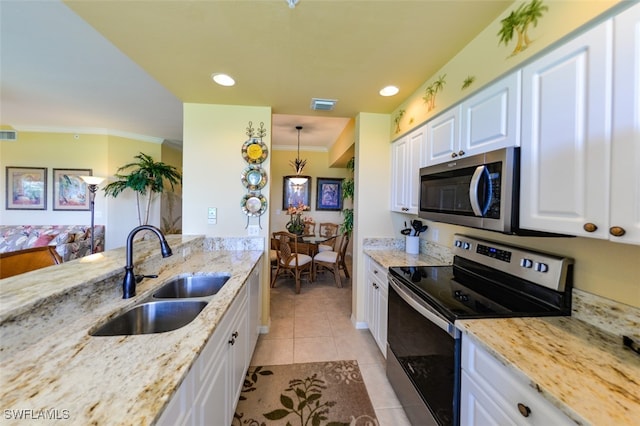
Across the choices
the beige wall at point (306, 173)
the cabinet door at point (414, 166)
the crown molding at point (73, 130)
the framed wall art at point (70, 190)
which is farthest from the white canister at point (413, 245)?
the framed wall art at point (70, 190)

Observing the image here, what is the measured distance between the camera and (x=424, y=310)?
1324mm

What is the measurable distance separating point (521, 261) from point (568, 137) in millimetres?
705

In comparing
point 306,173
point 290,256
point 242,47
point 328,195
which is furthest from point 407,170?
point 306,173

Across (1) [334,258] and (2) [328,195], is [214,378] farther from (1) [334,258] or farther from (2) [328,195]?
(2) [328,195]

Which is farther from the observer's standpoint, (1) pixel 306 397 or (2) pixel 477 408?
(1) pixel 306 397

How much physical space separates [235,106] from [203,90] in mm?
361

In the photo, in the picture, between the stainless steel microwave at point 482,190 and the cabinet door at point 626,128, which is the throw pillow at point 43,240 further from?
the cabinet door at point 626,128

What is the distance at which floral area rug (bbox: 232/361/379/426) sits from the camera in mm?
1562

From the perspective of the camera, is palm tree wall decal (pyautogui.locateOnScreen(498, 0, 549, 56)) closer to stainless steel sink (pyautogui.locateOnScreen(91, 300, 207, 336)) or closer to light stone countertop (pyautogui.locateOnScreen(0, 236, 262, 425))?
light stone countertop (pyautogui.locateOnScreen(0, 236, 262, 425))

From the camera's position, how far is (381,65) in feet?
5.70

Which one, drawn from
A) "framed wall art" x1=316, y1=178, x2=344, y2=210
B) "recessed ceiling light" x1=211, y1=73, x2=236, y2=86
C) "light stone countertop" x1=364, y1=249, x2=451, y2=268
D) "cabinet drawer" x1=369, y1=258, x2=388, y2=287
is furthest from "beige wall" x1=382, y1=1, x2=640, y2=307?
"framed wall art" x1=316, y1=178, x2=344, y2=210

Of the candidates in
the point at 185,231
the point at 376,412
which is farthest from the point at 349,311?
the point at 185,231

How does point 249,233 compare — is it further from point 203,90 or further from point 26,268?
point 26,268

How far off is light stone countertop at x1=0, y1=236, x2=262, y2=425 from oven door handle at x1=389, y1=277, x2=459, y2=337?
107cm
